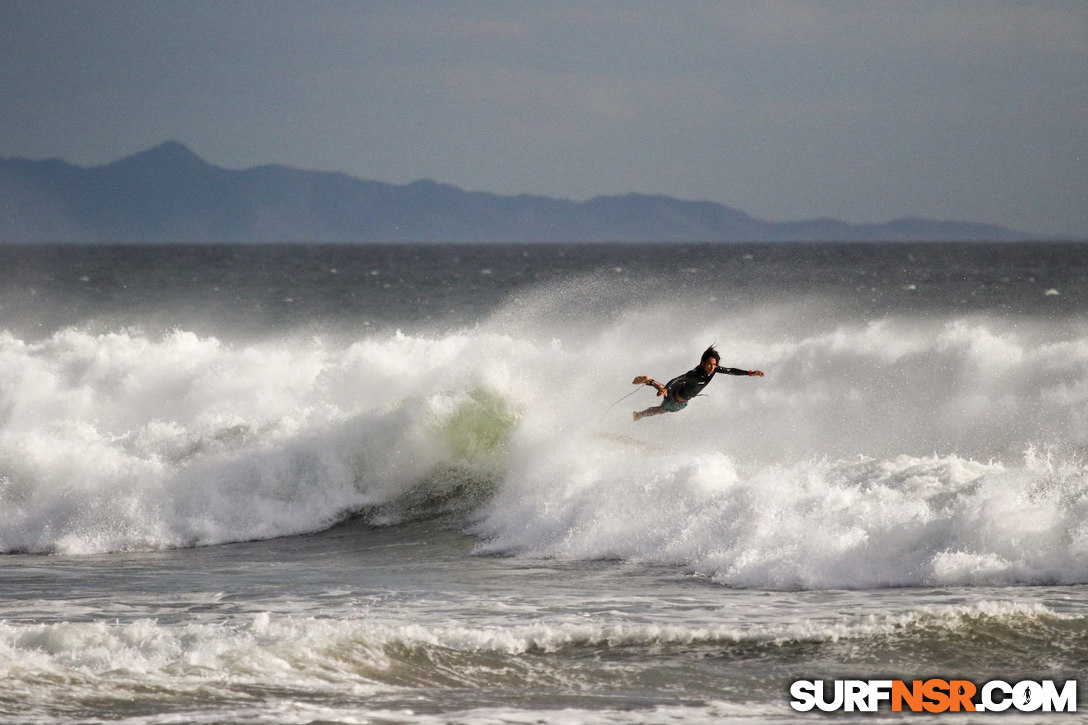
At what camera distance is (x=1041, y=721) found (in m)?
9.59

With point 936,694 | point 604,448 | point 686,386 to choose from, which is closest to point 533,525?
point 604,448

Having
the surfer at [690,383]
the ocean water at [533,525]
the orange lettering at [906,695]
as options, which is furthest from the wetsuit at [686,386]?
the orange lettering at [906,695]

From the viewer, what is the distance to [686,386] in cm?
1504

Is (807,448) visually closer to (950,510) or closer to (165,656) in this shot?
(950,510)

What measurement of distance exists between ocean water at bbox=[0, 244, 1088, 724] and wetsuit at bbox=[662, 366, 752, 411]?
166 cm

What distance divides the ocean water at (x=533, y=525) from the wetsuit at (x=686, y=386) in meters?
1.66

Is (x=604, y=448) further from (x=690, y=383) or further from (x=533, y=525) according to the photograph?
(x=690, y=383)

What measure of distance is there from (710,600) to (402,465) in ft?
28.6

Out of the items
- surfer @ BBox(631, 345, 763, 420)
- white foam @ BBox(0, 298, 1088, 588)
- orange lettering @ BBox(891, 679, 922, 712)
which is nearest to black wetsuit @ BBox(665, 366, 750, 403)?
surfer @ BBox(631, 345, 763, 420)

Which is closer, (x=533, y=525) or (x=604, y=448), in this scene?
(x=533, y=525)

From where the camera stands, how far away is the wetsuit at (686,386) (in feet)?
48.8

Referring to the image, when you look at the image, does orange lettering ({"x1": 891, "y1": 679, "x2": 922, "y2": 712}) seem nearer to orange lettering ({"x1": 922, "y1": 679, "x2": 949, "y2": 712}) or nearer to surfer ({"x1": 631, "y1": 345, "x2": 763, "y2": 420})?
orange lettering ({"x1": 922, "y1": 679, "x2": 949, "y2": 712})

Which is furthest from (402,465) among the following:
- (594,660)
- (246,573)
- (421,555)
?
(594,660)

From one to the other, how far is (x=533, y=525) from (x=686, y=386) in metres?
3.65
